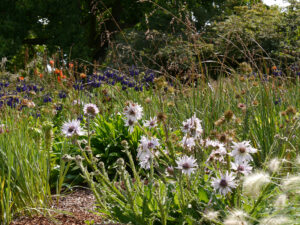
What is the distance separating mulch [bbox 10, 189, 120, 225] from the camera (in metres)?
2.67

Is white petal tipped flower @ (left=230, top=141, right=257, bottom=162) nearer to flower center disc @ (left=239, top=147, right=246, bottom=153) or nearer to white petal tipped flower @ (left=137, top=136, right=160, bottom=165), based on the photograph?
flower center disc @ (left=239, top=147, right=246, bottom=153)

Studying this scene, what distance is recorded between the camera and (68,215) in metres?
2.80

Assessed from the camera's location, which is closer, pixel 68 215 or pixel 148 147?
pixel 148 147

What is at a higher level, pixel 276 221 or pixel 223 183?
pixel 223 183

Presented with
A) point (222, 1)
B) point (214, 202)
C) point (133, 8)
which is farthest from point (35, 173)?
point (222, 1)

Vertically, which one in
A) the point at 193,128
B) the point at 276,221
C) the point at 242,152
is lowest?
the point at 276,221

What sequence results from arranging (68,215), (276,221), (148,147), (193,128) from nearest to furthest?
(276,221)
(148,147)
(193,128)
(68,215)

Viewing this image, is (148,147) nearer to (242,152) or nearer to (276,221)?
(242,152)

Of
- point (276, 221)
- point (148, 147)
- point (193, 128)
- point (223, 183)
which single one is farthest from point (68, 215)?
point (276, 221)

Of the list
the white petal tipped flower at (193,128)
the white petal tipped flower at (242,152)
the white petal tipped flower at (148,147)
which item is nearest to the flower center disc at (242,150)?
the white petal tipped flower at (242,152)

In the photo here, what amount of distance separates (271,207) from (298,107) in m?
2.21

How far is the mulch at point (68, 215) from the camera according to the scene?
8.75ft

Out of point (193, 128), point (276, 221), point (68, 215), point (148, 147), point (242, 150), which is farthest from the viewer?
point (68, 215)

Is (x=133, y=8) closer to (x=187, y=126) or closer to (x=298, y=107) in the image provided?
(x=298, y=107)
